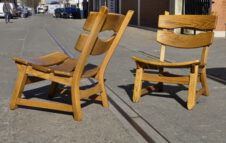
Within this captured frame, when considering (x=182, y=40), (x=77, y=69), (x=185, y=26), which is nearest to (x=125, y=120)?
(x=77, y=69)

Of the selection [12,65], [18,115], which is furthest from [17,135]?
[12,65]

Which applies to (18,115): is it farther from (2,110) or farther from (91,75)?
(91,75)

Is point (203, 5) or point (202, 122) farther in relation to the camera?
point (203, 5)

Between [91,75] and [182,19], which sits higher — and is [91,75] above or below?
below

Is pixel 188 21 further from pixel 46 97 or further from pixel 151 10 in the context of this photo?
pixel 151 10

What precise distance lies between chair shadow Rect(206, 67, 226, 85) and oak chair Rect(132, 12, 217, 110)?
1.16 m

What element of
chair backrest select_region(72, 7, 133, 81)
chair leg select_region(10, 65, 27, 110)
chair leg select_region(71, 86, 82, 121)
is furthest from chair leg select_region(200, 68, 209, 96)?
chair leg select_region(10, 65, 27, 110)

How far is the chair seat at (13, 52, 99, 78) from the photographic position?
Answer: 14.1 feet

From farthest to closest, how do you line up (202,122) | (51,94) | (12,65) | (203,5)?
1. (203,5)
2. (12,65)
3. (51,94)
4. (202,122)

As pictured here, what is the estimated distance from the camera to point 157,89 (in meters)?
5.66

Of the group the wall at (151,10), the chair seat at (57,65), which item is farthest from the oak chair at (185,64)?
the wall at (151,10)

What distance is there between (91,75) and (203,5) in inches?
476

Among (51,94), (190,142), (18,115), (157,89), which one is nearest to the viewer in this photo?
(190,142)

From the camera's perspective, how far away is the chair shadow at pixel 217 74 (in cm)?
665
